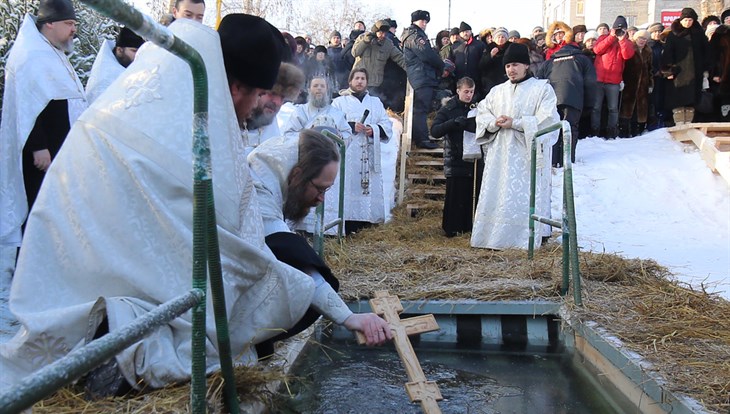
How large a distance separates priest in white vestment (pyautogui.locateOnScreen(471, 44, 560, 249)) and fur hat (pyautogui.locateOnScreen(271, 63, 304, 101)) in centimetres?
409

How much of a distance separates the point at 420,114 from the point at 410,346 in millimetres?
8941

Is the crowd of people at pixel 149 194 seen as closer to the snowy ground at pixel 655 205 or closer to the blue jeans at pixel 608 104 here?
the snowy ground at pixel 655 205

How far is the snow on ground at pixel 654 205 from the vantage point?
745 centimetres

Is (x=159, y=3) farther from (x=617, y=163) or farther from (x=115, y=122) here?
(x=115, y=122)

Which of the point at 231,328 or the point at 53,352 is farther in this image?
the point at 231,328

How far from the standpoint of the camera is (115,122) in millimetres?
2365

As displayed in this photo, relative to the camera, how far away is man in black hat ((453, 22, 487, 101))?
1200 cm

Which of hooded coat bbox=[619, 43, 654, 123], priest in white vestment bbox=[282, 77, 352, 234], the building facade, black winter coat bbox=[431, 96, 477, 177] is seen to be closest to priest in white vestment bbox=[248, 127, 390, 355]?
priest in white vestment bbox=[282, 77, 352, 234]

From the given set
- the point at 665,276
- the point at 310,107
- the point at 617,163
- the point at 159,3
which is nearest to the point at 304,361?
the point at 665,276

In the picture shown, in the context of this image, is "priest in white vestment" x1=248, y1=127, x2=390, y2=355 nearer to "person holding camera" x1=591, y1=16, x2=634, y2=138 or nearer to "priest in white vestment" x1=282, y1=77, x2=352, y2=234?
"priest in white vestment" x1=282, y1=77, x2=352, y2=234

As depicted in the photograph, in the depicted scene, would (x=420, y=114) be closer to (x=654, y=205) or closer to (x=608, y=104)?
(x=608, y=104)

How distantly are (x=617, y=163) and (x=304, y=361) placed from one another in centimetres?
834

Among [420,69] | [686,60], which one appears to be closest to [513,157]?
[420,69]

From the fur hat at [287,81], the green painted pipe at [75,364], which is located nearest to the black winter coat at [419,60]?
the fur hat at [287,81]
